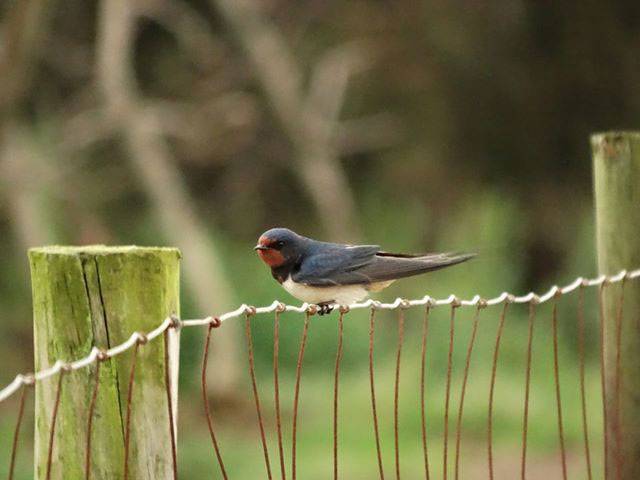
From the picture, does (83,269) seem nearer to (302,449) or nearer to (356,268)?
(356,268)

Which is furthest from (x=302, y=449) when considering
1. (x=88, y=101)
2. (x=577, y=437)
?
(x=88, y=101)

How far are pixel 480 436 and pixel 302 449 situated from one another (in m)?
1.19

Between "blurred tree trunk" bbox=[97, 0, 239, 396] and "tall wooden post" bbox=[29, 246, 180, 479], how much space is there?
22.6ft

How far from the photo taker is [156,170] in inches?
380

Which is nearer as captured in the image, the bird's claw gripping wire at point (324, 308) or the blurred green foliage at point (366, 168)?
the bird's claw gripping wire at point (324, 308)

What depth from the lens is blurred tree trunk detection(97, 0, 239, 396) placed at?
900 cm

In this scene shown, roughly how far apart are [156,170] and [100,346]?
7.54 metres

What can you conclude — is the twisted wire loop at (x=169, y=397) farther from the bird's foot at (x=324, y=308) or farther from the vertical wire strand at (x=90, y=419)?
the bird's foot at (x=324, y=308)

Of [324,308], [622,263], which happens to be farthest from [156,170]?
[622,263]

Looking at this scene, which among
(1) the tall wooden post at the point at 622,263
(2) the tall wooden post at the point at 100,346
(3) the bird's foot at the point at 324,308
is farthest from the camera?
(3) the bird's foot at the point at 324,308

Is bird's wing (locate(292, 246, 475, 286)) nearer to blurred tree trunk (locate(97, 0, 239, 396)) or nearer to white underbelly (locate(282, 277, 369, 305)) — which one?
white underbelly (locate(282, 277, 369, 305))

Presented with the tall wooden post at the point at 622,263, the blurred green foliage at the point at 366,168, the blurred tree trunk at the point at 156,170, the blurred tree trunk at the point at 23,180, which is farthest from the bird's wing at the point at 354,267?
the blurred tree trunk at the point at 156,170

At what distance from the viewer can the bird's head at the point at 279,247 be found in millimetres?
3781

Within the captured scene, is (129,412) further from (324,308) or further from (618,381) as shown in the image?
(618,381)
